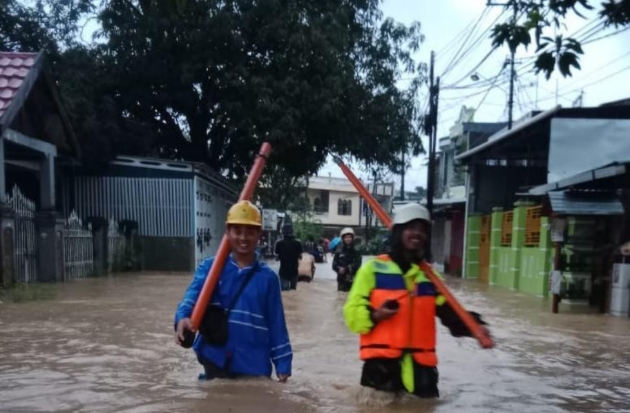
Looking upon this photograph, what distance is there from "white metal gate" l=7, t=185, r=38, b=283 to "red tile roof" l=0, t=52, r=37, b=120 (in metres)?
2.09

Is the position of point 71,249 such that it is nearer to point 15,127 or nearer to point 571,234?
point 15,127

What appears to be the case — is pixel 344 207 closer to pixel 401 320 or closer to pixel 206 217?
pixel 206 217

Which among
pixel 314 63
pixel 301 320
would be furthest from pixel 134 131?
pixel 301 320

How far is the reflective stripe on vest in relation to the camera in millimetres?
4184

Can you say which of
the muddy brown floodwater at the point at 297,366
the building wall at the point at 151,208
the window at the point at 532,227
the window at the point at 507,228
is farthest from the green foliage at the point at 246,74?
the muddy brown floodwater at the point at 297,366

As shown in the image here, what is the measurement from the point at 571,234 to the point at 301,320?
569 cm

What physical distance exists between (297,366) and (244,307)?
3.52 metres

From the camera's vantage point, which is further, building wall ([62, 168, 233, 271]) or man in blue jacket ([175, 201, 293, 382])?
building wall ([62, 168, 233, 271])

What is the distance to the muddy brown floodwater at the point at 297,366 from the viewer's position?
530 centimetres

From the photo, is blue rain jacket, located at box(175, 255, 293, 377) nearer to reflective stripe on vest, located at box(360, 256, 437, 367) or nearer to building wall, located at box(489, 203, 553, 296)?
reflective stripe on vest, located at box(360, 256, 437, 367)

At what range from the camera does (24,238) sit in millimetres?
15359

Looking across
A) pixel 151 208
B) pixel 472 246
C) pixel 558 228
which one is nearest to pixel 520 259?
pixel 472 246

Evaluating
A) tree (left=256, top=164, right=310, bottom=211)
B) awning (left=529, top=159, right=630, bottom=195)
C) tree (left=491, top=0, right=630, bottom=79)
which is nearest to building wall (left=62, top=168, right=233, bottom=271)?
tree (left=256, top=164, right=310, bottom=211)

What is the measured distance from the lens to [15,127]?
582 inches
